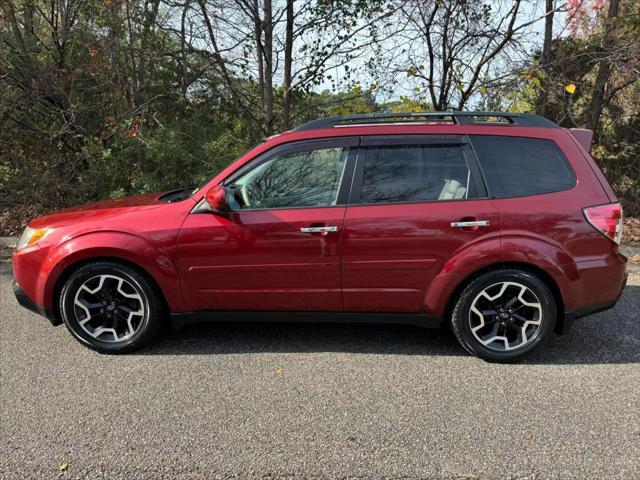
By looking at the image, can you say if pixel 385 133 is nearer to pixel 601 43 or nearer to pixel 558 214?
pixel 558 214

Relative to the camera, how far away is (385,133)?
355 cm

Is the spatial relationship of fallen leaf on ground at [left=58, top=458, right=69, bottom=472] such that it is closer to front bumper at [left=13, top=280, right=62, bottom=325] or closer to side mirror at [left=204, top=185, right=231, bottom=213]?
front bumper at [left=13, top=280, right=62, bottom=325]

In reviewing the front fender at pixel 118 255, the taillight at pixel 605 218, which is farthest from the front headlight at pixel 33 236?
the taillight at pixel 605 218

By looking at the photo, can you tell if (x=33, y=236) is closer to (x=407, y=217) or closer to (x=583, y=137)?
(x=407, y=217)

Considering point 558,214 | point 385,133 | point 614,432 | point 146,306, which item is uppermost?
point 385,133

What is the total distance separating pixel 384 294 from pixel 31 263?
2.58 m

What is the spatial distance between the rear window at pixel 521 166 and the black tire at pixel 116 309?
254 centimetres

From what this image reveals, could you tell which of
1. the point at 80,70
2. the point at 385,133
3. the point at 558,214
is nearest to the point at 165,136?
the point at 80,70

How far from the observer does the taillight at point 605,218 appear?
10.9 feet

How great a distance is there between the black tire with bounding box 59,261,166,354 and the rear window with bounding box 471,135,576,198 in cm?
254

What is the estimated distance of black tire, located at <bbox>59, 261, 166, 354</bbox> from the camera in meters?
3.56

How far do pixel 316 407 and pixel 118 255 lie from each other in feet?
5.78

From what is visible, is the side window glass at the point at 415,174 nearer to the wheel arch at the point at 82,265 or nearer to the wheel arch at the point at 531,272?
the wheel arch at the point at 531,272

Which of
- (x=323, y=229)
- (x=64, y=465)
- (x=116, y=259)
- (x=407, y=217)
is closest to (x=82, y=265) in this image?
(x=116, y=259)
